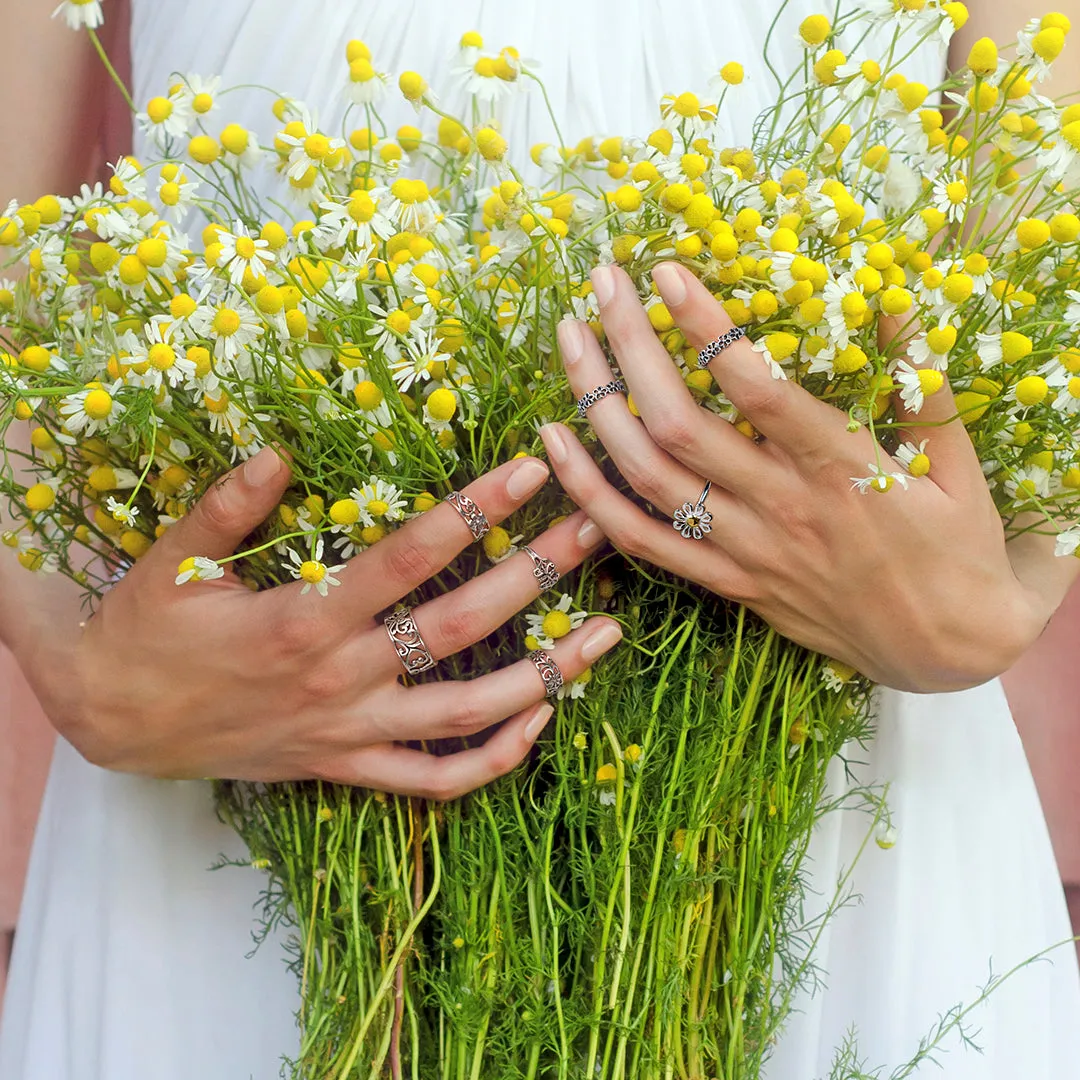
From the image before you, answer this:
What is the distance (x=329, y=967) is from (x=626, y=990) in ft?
0.52

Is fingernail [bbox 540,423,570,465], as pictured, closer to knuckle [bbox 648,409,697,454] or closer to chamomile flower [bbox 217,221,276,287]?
knuckle [bbox 648,409,697,454]

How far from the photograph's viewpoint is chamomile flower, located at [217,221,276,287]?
454mm

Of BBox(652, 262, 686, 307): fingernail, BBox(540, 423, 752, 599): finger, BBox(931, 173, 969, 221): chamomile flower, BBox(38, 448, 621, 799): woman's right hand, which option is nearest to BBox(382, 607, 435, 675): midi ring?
BBox(38, 448, 621, 799): woman's right hand

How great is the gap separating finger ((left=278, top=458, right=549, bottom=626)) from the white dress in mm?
251

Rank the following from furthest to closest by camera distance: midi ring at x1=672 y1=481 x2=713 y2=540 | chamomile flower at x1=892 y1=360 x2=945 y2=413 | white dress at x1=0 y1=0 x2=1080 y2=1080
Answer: white dress at x1=0 y1=0 x2=1080 y2=1080, midi ring at x1=672 y1=481 x2=713 y2=540, chamomile flower at x1=892 y1=360 x2=945 y2=413

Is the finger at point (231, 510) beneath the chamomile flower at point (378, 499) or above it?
above

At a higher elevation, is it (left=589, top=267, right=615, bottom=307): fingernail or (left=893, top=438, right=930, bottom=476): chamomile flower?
(left=589, top=267, right=615, bottom=307): fingernail

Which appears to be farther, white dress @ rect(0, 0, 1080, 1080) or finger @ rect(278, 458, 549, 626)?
white dress @ rect(0, 0, 1080, 1080)

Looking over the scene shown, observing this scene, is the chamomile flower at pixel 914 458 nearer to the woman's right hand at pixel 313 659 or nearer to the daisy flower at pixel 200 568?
the woman's right hand at pixel 313 659

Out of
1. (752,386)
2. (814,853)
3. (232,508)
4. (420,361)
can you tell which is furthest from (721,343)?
(814,853)

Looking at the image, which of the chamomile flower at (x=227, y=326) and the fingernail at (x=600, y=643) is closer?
the chamomile flower at (x=227, y=326)

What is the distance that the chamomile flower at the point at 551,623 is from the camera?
1.84ft

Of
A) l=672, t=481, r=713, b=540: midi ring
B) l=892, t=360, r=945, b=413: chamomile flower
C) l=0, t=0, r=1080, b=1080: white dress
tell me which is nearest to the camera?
l=892, t=360, r=945, b=413: chamomile flower

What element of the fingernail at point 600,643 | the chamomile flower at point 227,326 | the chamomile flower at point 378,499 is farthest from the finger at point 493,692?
the chamomile flower at point 227,326
